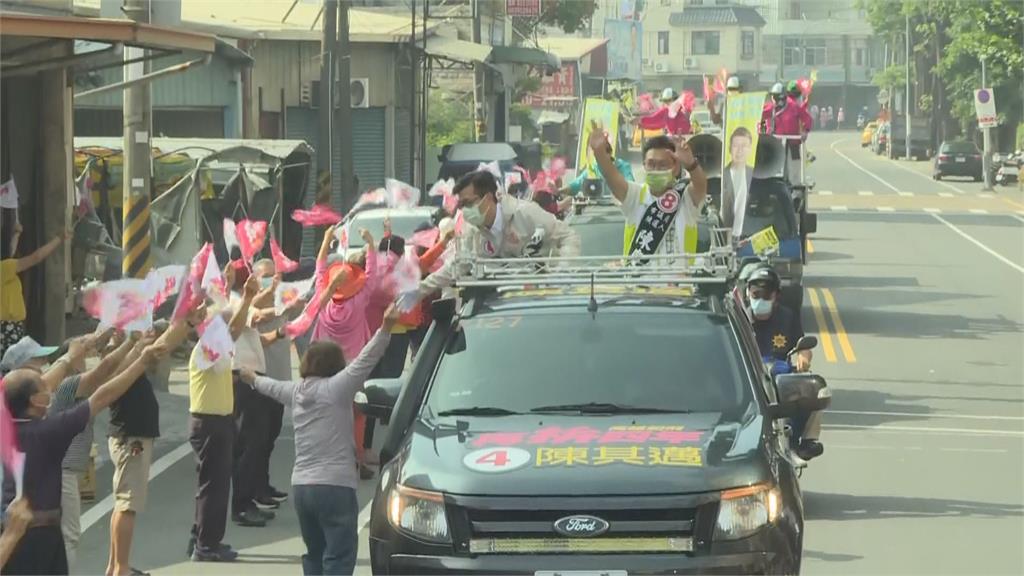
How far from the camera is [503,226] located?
440 inches

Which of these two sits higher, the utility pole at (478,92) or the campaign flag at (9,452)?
the utility pole at (478,92)

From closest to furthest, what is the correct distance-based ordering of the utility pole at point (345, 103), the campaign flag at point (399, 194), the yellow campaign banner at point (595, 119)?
the campaign flag at point (399, 194) → the yellow campaign banner at point (595, 119) → the utility pole at point (345, 103)

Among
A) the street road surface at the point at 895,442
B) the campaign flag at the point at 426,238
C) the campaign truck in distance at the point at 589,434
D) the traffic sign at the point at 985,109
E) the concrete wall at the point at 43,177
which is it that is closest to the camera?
the campaign truck in distance at the point at 589,434

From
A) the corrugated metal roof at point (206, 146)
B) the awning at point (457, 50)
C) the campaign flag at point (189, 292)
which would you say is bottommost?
the campaign flag at point (189, 292)

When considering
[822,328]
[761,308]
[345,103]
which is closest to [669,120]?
[822,328]

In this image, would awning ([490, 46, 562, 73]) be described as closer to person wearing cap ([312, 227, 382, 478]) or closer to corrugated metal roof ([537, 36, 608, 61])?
corrugated metal roof ([537, 36, 608, 61])

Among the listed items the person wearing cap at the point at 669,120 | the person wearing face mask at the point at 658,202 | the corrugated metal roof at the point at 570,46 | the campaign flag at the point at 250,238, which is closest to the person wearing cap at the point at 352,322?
the campaign flag at the point at 250,238

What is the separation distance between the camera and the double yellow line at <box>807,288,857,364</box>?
859 inches

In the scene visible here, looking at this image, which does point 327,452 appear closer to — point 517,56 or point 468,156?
point 468,156

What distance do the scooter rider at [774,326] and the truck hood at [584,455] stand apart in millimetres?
4485

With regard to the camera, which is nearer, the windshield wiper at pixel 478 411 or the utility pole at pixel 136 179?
the windshield wiper at pixel 478 411

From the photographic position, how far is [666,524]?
7570mm

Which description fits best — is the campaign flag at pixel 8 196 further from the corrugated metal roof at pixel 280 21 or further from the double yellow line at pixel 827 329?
the corrugated metal roof at pixel 280 21

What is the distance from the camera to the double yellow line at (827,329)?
859 inches
